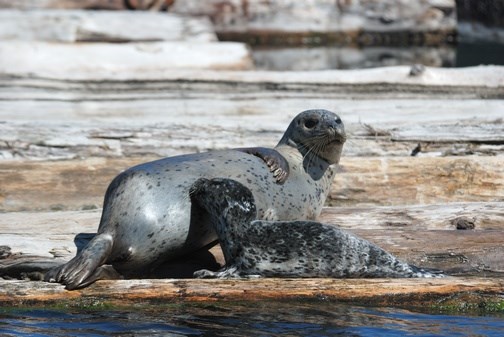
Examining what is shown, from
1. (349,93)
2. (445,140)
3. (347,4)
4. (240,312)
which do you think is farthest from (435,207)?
(347,4)

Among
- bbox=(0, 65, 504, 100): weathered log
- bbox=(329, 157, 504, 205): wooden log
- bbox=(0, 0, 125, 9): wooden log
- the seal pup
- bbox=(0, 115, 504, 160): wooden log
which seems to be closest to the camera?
the seal pup

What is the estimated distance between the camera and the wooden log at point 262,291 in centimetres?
504

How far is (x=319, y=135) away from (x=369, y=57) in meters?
8.28

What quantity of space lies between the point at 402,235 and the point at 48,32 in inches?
245

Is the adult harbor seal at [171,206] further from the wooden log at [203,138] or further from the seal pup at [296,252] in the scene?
the wooden log at [203,138]

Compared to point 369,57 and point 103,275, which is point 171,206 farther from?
point 369,57

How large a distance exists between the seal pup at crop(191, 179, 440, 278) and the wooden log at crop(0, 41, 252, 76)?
4189 millimetres

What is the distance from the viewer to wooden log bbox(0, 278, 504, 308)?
5035 millimetres

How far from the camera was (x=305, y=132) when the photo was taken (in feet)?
Result: 21.0

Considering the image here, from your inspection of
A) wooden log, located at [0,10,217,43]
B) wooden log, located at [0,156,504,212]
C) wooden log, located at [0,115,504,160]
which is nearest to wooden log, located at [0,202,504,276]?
wooden log, located at [0,156,504,212]

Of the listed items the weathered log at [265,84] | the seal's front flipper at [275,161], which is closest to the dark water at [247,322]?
the seal's front flipper at [275,161]

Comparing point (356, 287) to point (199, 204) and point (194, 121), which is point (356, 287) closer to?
point (199, 204)

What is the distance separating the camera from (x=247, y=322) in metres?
4.84

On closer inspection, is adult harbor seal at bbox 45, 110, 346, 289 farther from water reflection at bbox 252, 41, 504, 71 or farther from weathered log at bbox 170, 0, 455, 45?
weathered log at bbox 170, 0, 455, 45
